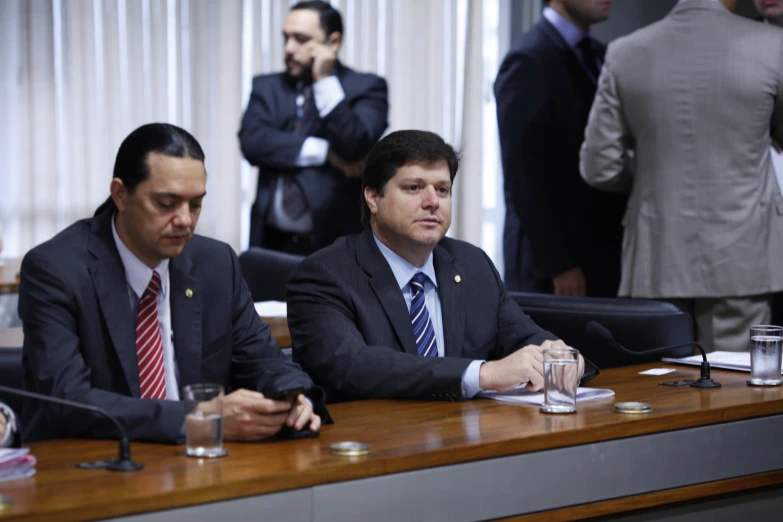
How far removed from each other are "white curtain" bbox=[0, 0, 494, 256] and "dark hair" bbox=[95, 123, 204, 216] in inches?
153

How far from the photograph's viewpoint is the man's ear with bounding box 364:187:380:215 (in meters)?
2.96

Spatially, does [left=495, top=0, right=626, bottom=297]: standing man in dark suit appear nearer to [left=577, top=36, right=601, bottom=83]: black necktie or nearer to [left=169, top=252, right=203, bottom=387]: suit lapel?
[left=577, top=36, right=601, bottom=83]: black necktie

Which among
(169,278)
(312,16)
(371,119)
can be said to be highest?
(312,16)

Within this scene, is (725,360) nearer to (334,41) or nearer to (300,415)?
(300,415)

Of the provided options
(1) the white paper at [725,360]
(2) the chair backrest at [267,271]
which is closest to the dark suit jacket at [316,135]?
(2) the chair backrest at [267,271]

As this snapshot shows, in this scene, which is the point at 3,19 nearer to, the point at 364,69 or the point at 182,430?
the point at 364,69

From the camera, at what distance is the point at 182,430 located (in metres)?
2.02

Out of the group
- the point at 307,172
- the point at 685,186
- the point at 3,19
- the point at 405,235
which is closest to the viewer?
the point at 405,235

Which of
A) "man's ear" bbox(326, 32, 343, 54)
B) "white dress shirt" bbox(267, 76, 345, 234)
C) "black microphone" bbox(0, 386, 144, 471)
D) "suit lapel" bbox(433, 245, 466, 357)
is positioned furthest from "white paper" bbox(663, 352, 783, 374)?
"man's ear" bbox(326, 32, 343, 54)

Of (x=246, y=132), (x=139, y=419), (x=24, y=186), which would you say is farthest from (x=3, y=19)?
(x=139, y=419)

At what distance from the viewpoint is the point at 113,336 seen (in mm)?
2404

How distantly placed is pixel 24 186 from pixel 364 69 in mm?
2159

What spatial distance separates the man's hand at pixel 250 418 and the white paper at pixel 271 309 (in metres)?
1.79

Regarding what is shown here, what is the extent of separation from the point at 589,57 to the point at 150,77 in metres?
2.83
